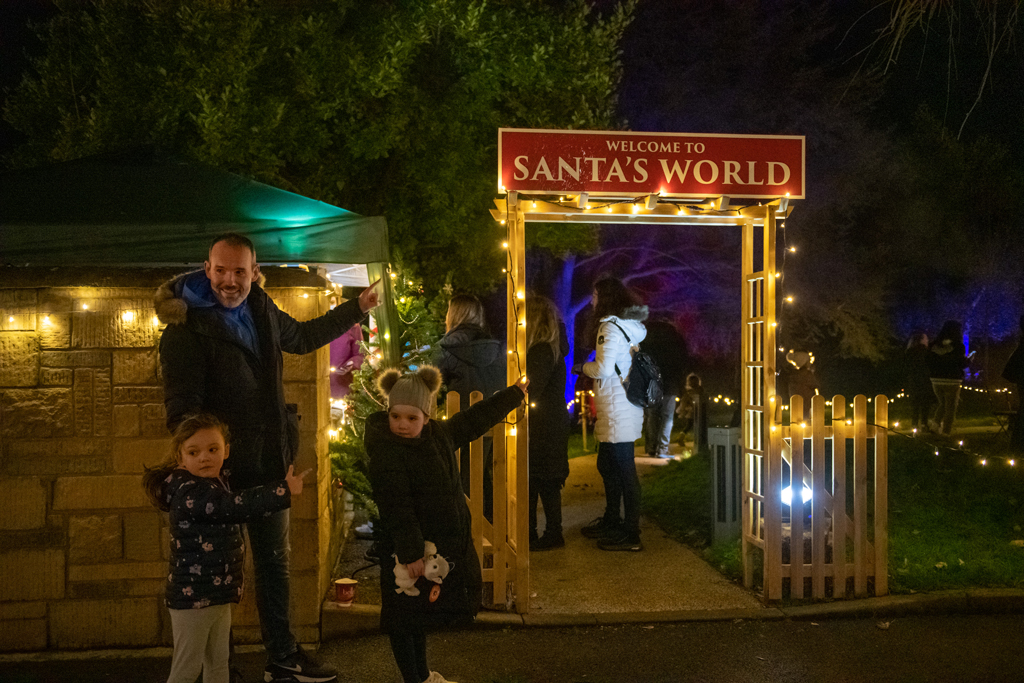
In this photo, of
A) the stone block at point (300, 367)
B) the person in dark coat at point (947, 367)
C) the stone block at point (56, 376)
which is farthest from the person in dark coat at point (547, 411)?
the person in dark coat at point (947, 367)

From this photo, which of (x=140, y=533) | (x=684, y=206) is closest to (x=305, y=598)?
(x=140, y=533)

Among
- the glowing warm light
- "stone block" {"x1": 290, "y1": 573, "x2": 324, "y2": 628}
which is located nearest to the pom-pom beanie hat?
"stone block" {"x1": 290, "y1": 573, "x2": 324, "y2": 628}

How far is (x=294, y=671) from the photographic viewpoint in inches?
174

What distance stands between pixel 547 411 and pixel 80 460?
11.0 ft

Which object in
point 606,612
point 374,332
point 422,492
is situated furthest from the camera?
point 374,332

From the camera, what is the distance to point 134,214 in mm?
4980

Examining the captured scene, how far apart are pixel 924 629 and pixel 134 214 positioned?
5152 mm

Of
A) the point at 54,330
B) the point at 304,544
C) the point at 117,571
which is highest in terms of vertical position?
the point at 54,330

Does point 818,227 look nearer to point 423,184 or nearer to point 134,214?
point 423,184

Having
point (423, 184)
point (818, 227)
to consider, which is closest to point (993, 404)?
point (818, 227)

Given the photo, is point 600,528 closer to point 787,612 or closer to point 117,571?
point 787,612

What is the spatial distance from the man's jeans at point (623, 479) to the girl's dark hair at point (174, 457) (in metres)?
3.73

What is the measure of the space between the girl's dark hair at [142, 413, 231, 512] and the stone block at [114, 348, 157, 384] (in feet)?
4.66

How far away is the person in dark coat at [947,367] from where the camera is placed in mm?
13461
